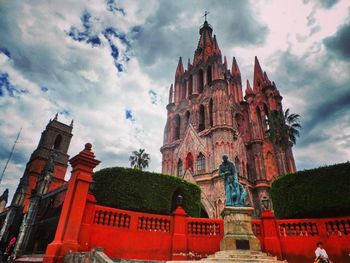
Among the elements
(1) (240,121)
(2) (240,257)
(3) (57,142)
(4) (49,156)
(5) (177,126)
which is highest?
(1) (240,121)

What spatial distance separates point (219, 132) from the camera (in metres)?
26.1

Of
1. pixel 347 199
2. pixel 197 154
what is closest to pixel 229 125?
pixel 197 154

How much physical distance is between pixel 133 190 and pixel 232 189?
470 cm

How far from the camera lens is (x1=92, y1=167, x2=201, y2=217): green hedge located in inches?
430

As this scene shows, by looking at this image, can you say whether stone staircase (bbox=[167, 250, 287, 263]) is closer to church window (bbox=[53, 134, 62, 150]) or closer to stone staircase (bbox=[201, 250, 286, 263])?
stone staircase (bbox=[201, 250, 286, 263])

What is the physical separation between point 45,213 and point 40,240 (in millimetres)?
1860

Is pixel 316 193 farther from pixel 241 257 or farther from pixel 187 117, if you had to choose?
pixel 187 117

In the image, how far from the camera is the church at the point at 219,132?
25.1 meters

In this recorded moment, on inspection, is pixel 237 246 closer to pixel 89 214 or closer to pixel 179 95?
pixel 89 214

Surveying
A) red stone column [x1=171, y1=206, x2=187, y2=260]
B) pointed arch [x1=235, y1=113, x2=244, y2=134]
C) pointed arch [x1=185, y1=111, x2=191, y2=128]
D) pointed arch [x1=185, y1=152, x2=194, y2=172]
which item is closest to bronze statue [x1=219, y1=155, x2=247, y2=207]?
red stone column [x1=171, y1=206, x2=187, y2=260]

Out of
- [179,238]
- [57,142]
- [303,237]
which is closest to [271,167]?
[303,237]

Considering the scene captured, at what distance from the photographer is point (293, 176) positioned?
12.6 m

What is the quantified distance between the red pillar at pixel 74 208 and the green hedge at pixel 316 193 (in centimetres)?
999

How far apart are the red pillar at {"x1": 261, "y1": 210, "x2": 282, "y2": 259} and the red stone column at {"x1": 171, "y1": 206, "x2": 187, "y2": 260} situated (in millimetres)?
3620
